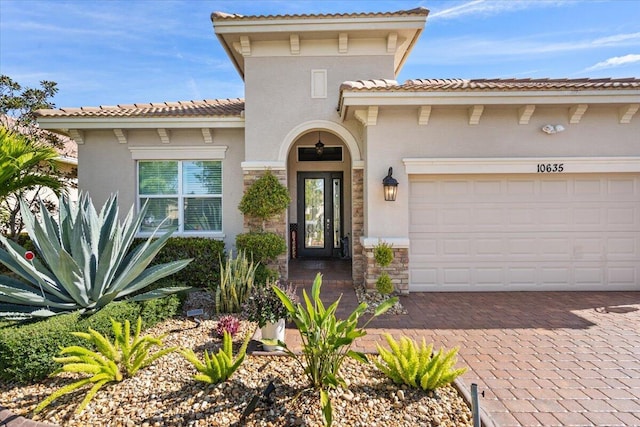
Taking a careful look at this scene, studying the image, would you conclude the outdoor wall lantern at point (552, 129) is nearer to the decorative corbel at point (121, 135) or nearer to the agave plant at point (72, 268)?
the agave plant at point (72, 268)

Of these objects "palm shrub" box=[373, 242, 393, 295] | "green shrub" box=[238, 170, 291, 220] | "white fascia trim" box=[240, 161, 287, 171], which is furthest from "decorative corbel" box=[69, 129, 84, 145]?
"palm shrub" box=[373, 242, 393, 295]

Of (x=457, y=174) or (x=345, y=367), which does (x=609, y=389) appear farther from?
A: (x=457, y=174)

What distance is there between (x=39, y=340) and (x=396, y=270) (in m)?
5.78

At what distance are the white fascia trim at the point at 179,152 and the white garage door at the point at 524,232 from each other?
193 inches

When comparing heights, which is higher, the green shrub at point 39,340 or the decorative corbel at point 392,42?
the decorative corbel at point 392,42

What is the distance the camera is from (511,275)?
7254 millimetres

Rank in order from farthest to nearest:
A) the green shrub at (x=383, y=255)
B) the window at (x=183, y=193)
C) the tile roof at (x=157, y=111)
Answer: the window at (x=183, y=193), the tile roof at (x=157, y=111), the green shrub at (x=383, y=255)

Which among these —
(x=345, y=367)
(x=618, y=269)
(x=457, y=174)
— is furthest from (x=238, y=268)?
(x=618, y=269)

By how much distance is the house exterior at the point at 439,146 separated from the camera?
687 cm

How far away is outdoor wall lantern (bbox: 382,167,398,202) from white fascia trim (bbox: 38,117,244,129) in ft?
13.0

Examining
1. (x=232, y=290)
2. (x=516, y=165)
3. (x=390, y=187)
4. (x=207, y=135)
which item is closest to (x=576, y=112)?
(x=516, y=165)

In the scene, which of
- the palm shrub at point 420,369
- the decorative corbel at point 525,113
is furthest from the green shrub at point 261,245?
the decorative corbel at point 525,113

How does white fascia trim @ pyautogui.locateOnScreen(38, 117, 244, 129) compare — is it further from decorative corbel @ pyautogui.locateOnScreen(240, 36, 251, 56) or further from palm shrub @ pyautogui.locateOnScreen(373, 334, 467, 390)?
palm shrub @ pyautogui.locateOnScreen(373, 334, 467, 390)

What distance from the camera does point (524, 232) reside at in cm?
721
